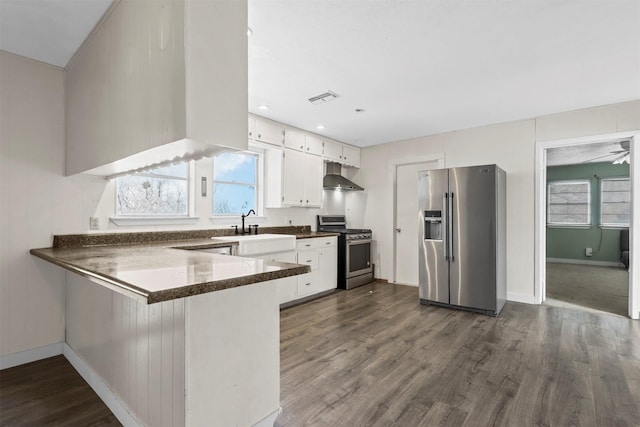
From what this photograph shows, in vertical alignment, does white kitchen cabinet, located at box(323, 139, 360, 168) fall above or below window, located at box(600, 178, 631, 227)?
above

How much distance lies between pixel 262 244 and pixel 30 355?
2.08 meters

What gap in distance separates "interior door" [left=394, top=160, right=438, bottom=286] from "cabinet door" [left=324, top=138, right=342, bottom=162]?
3.47ft

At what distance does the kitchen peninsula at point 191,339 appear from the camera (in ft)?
4.07

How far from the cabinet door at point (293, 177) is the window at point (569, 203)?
682cm

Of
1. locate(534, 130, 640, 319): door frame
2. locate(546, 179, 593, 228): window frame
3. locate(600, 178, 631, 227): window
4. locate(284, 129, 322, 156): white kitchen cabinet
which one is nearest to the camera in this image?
locate(534, 130, 640, 319): door frame

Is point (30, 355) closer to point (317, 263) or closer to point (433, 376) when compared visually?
point (317, 263)

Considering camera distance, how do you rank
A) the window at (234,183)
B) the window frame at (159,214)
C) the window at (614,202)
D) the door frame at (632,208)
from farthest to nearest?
1. the window at (614,202)
2. the window at (234,183)
3. the door frame at (632,208)
4. the window frame at (159,214)

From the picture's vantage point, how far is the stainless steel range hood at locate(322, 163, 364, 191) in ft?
16.9

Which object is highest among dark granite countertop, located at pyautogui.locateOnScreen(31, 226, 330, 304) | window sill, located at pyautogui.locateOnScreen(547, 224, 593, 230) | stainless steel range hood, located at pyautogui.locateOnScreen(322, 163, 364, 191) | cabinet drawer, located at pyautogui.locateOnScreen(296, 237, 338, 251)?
stainless steel range hood, located at pyautogui.locateOnScreen(322, 163, 364, 191)

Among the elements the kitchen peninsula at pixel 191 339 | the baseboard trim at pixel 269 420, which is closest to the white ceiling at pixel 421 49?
the kitchen peninsula at pixel 191 339

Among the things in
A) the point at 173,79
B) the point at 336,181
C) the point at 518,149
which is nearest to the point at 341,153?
the point at 336,181

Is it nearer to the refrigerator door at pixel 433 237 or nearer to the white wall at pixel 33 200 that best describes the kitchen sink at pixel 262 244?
the white wall at pixel 33 200

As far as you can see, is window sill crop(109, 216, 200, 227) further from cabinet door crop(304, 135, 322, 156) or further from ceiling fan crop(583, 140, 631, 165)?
ceiling fan crop(583, 140, 631, 165)

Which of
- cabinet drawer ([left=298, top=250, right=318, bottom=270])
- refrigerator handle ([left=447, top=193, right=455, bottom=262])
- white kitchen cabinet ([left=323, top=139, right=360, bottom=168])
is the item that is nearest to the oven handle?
cabinet drawer ([left=298, top=250, right=318, bottom=270])
